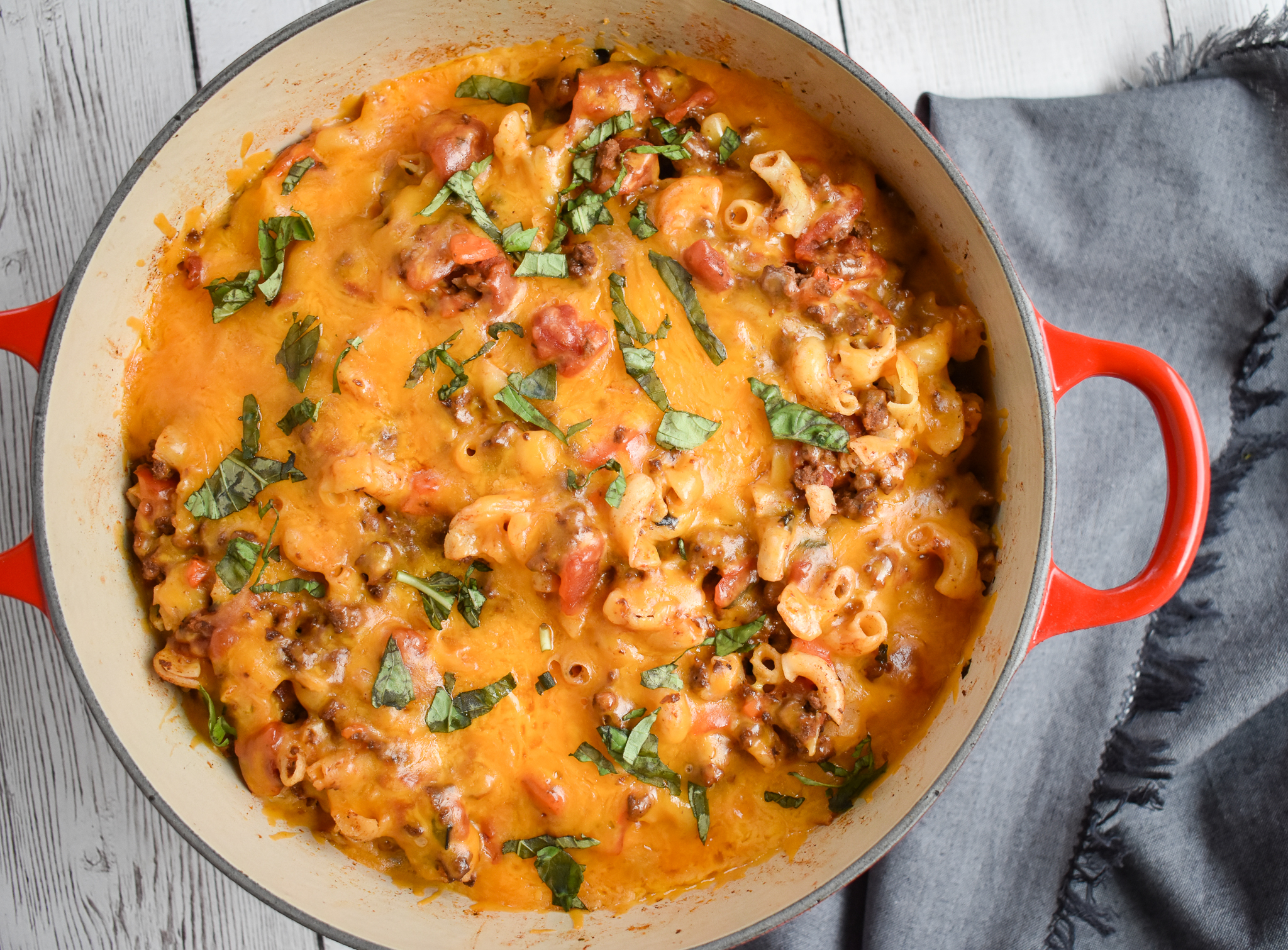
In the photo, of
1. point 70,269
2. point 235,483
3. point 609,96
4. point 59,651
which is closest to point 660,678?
point 235,483

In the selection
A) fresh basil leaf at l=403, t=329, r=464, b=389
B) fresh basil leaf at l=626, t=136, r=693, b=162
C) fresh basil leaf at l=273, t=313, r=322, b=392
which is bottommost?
fresh basil leaf at l=403, t=329, r=464, b=389

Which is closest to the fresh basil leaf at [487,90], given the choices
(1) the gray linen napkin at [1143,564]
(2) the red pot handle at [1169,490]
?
(1) the gray linen napkin at [1143,564]

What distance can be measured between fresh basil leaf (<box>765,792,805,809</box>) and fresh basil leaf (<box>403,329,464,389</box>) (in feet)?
4.47

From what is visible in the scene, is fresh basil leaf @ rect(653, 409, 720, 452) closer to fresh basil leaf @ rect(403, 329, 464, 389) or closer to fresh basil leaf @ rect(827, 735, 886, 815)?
fresh basil leaf @ rect(403, 329, 464, 389)

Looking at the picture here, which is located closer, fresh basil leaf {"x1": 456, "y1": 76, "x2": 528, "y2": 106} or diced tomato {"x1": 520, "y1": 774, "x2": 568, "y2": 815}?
diced tomato {"x1": 520, "y1": 774, "x2": 568, "y2": 815}

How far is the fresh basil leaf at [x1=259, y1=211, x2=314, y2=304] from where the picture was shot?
7.71ft

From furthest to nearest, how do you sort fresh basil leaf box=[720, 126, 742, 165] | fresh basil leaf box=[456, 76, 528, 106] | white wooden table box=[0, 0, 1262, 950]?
white wooden table box=[0, 0, 1262, 950], fresh basil leaf box=[456, 76, 528, 106], fresh basil leaf box=[720, 126, 742, 165]

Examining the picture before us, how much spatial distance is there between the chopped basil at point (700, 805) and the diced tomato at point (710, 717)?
0.49 feet

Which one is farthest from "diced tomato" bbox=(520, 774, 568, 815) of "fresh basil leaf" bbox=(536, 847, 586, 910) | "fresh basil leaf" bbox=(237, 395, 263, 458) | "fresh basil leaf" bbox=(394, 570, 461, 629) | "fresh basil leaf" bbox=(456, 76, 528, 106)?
"fresh basil leaf" bbox=(456, 76, 528, 106)

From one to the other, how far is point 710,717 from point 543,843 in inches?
20.9

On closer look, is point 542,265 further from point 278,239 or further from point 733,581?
point 733,581

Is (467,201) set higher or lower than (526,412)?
higher

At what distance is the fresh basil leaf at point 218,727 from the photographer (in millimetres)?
2371

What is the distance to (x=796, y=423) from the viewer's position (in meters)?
2.23
